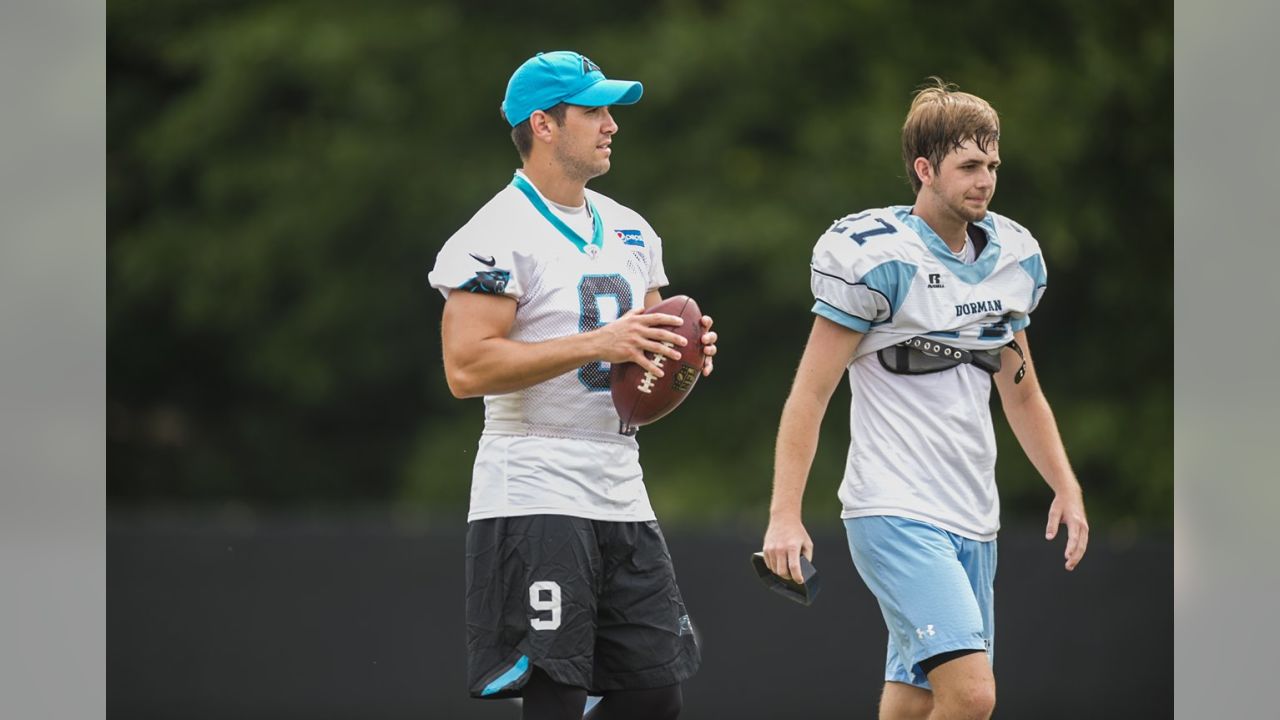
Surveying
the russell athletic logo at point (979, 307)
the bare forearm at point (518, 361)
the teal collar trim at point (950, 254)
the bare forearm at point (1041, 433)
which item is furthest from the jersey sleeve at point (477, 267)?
the bare forearm at point (1041, 433)

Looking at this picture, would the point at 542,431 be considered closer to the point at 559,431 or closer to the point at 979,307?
the point at 559,431

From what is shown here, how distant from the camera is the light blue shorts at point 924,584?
4617 millimetres

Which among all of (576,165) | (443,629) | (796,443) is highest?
(576,165)

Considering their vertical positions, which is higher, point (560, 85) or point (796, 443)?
point (560, 85)

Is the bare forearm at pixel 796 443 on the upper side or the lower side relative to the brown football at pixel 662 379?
lower

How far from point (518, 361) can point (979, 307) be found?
1.33 m

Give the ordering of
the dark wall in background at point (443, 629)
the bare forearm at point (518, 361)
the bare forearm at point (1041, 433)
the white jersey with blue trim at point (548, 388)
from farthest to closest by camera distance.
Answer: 1. the dark wall in background at point (443, 629)
2. the bare forearm at point (1041, 433)
3. the white jersey with blue trim at point (548, 388)
4. the bare forearm at point (518, 361)

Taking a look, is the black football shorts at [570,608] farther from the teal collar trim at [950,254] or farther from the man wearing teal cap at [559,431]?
the teal collar trim at [950,254]

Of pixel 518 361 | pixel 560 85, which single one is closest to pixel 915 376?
pixel 518 361

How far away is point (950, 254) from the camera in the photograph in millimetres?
4883

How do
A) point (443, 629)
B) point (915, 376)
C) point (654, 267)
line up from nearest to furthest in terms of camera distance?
point (915, 376)
point (654, 267)
point (443, 629)

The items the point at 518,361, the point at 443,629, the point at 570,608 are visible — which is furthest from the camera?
the point at 443,629

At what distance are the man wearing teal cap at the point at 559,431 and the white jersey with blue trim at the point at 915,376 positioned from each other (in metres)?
0.46
